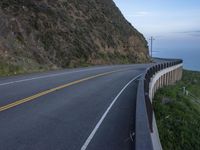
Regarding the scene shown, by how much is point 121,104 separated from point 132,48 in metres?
55.6

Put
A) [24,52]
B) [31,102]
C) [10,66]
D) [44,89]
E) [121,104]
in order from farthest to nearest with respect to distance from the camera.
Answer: [24,52]
[10,66]
[44,89]
[121,104]
[31,102]

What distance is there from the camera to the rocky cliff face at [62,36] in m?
37.2

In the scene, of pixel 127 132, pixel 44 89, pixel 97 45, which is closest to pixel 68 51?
pixel 97 45

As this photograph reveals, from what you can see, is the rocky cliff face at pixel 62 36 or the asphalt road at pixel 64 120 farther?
the rocky cliff face at pixel 62 36

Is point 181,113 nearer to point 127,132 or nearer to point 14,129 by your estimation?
point 127,132

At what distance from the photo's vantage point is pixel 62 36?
4922cm

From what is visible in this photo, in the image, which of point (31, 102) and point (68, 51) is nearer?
point (31, 102)

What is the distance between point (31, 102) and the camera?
14727mm

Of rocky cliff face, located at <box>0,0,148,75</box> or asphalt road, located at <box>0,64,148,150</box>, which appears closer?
asphalt road, located at <box>0,64,148,150</box>

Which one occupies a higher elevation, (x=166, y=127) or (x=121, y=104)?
(x=121, y=104)

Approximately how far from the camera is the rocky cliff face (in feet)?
122

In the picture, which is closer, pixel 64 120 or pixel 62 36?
pixel 64 120

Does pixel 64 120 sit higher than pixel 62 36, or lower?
lower

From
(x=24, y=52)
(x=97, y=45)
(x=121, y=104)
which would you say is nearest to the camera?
(x=121, y=104)
